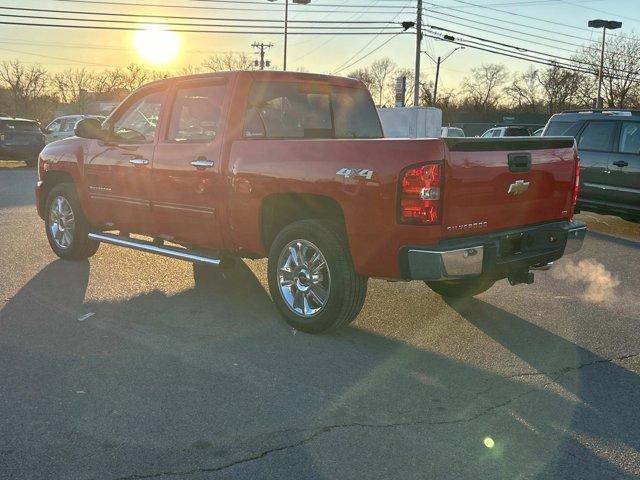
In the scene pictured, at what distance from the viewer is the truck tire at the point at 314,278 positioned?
178 inches

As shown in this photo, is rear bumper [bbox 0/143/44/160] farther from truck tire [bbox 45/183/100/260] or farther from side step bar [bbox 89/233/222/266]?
side step bar [bbox 89/233/222/266]

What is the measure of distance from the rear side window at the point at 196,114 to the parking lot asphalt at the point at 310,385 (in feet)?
4.76

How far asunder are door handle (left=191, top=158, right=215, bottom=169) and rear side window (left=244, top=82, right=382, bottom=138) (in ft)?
1.23

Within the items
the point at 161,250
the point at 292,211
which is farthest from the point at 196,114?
the point at 292,211

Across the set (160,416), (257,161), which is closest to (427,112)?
(257,161)

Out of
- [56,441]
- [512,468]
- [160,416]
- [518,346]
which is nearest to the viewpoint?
[512,468]

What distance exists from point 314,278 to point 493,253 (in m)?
1.32

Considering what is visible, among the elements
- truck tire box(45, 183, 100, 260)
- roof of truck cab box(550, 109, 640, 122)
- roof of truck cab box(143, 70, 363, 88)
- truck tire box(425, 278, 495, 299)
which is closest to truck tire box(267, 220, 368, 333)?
truck tire box(425, 278, 495, 299)

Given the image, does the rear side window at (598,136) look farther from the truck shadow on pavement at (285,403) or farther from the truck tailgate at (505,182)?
the truck shadow on pavement at (285,403)

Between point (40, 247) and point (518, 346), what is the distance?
238 inches

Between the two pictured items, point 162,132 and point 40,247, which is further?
point 40,247

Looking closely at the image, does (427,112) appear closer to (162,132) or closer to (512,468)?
(162,132)

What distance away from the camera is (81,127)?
20.8 feet

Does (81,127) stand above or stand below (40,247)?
above
